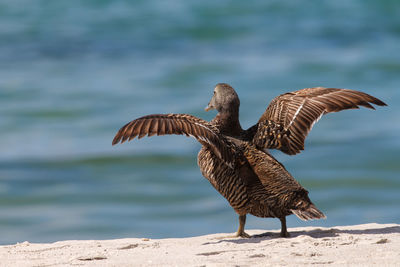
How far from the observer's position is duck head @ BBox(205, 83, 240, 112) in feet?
18.5

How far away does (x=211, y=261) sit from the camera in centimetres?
431

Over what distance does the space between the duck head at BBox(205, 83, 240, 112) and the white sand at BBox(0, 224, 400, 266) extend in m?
0.98

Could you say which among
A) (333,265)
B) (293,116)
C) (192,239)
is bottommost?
(333,265)

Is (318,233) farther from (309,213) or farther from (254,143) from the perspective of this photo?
(254,143)

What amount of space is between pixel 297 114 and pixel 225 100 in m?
0.56

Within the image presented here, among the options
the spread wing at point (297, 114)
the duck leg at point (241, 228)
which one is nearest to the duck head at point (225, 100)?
the spread wing at point (297, 114)

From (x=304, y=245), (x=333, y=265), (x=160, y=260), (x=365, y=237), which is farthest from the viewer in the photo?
(x=365, y=237)

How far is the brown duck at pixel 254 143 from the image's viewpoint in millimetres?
5129

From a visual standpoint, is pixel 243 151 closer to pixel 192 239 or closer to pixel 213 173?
pixel 213 173

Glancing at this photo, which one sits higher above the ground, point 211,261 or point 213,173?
point 213,173

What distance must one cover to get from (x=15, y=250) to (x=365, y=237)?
245cm

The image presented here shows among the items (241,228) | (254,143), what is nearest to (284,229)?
(241,228)

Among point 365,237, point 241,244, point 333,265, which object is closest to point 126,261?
point 241,244

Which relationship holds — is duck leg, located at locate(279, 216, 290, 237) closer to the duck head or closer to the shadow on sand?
the shadow on sand
